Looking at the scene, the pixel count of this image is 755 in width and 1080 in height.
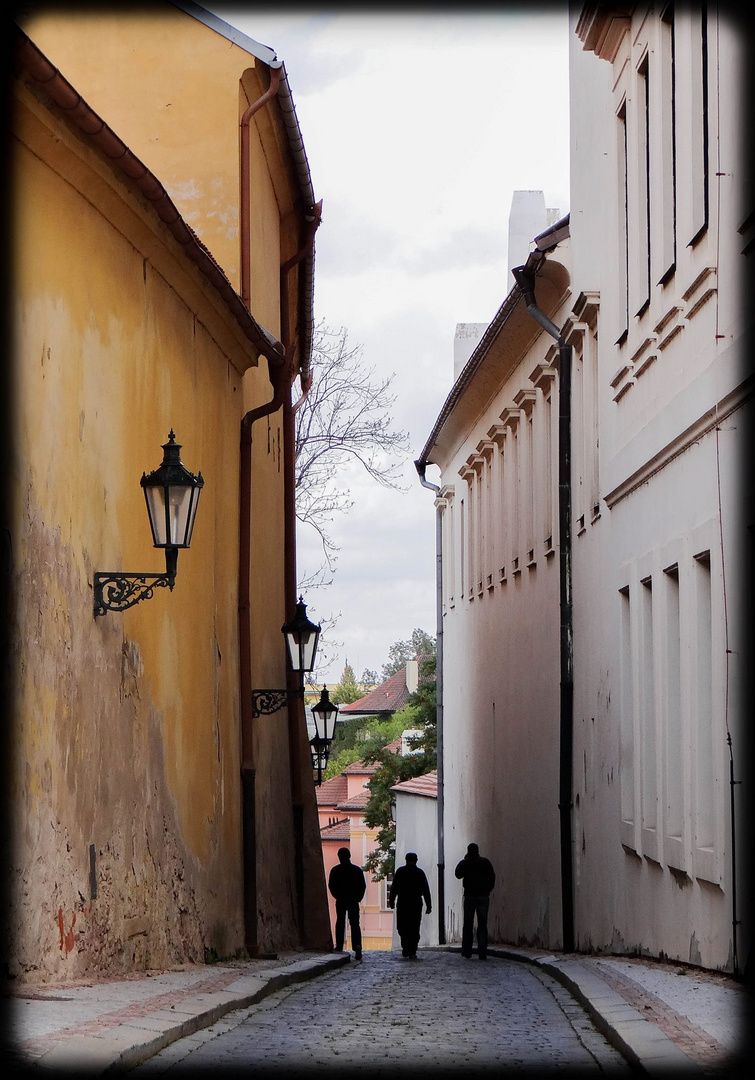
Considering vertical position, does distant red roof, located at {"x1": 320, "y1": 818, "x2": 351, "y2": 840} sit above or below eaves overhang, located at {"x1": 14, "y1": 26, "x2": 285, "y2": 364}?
below

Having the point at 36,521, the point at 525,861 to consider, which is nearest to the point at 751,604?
the point at 36,521

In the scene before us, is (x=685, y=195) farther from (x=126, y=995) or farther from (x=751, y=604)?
(x=126, y=995)

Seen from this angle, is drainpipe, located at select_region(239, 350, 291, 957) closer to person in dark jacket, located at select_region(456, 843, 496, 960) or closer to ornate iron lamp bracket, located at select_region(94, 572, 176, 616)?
person in dark jacket, located at select_region(456, 843, 496, 960)

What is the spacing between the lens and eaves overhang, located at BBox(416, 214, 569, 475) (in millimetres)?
17922

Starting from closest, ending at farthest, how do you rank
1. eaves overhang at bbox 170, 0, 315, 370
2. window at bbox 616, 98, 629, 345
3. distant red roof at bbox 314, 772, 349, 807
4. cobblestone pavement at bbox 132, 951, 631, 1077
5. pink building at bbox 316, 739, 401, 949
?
cobblestone pavement at bbox 132, 951, 631, 1077 < window at bbox 616, 98, 629, 345 < eaves overhang at bbox 170, 0, 315, 370 < pink building at bbox 316, 739, 401, 949 < distant red roof at bbox 314, 772, 349, 807

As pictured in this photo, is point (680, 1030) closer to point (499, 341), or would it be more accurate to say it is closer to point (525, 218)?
point (499, 341)

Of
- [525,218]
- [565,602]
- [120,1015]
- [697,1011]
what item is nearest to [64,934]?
[120,1015]

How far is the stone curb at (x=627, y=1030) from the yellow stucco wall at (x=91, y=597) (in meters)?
2.74

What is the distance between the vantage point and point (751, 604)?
340 inches

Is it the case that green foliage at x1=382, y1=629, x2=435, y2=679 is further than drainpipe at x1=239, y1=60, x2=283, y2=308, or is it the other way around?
green foliage at x1=382, y1=629, x2=435, y2=679

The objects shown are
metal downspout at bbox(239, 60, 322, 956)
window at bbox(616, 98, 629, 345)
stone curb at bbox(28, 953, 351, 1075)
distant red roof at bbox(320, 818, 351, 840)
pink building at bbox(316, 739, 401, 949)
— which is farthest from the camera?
distant red roof at bbox(320, 818, 351, 840)

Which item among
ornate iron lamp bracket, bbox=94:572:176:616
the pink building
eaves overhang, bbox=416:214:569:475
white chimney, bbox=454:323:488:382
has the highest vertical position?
white chimney, bbox=454:323:488:382

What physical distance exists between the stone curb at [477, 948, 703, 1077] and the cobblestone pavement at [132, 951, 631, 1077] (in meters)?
0.09

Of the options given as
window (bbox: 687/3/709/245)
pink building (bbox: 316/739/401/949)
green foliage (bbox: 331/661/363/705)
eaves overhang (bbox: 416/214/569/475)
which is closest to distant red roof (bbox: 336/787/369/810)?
pink building (bbox: 316/739/401/949)
